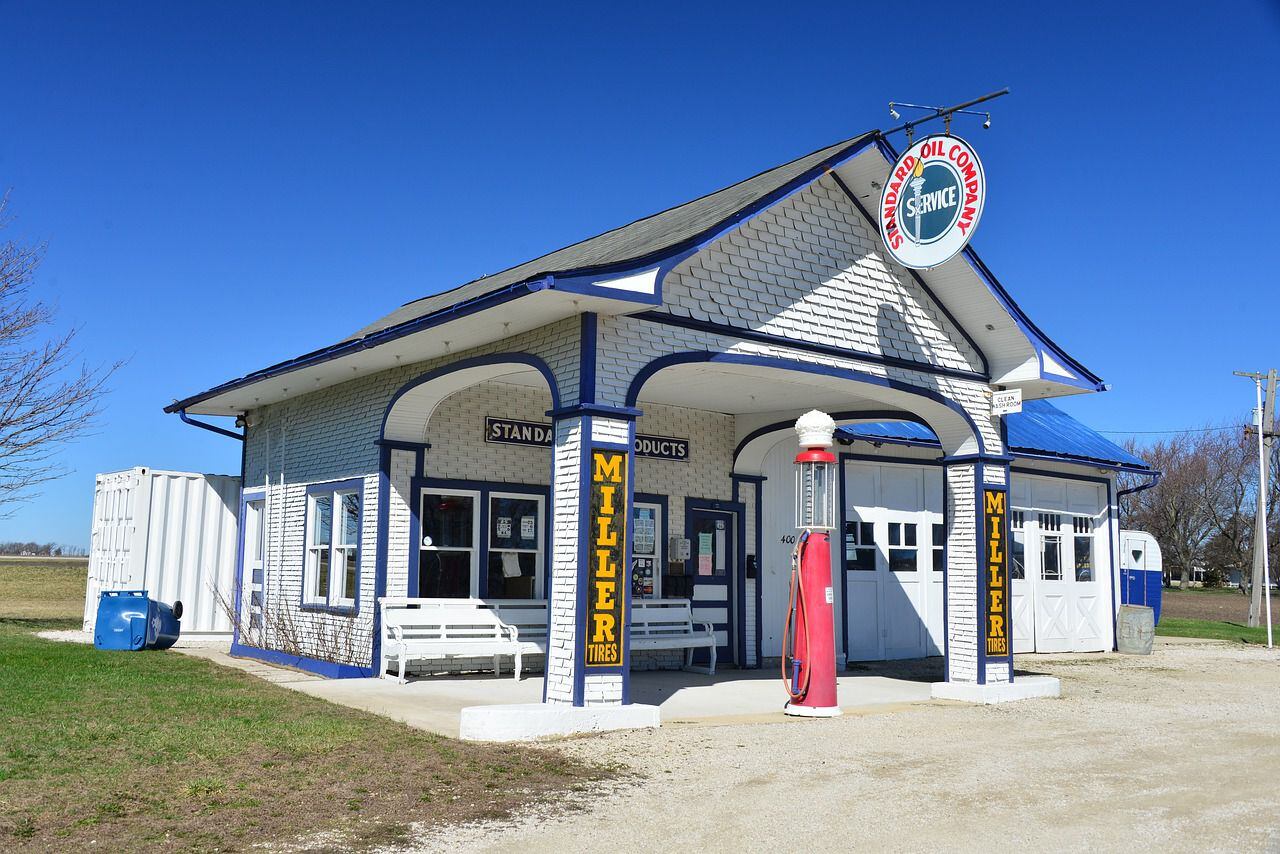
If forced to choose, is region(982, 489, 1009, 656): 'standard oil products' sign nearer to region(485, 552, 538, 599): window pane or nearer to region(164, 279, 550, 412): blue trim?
region(485, 552, 538, 599): window pane

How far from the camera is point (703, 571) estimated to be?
15.5 metres

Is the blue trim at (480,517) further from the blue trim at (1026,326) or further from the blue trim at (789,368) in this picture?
the blue trim at (1026,326)

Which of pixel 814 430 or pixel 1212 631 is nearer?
pixel 814 430

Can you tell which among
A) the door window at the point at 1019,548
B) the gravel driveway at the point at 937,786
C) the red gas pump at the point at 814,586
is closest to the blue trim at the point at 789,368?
the red gas pump at the point at 814,586

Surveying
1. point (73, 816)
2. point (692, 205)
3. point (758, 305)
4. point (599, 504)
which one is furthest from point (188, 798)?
point (692, 205)

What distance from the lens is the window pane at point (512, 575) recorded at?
13.9 m

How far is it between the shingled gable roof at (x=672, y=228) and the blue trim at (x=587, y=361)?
0.48 metres

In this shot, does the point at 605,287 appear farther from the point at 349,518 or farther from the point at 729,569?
the point at 729,569

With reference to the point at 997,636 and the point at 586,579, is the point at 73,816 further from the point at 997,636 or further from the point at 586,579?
the point at 997,636

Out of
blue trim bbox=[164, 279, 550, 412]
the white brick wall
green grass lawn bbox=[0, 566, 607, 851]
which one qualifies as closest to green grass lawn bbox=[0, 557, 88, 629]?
blue trim bbox=[164, 279, 550, 412]

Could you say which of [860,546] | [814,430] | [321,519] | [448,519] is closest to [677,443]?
[448,519]

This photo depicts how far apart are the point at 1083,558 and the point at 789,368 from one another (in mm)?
11415

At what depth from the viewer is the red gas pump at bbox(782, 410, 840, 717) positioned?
34.8ft

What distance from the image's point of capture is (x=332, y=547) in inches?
550
